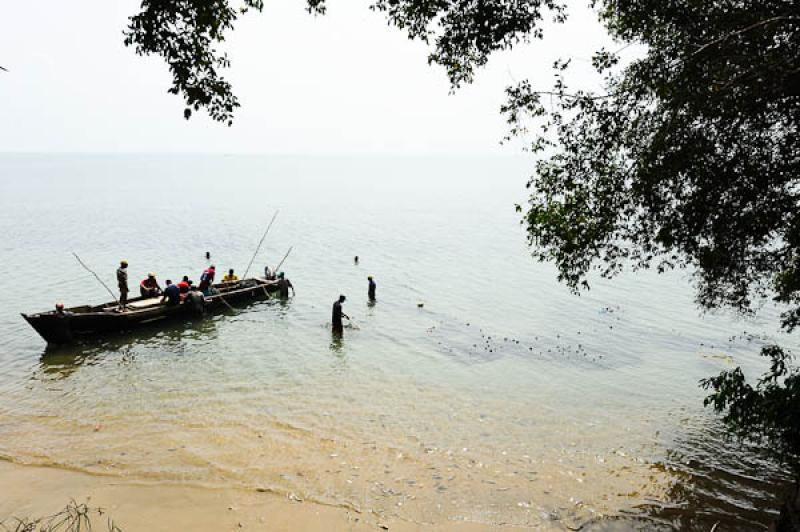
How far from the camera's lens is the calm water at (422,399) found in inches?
434

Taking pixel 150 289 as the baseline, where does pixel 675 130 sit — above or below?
above

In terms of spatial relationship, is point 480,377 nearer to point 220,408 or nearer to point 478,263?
point 220,408

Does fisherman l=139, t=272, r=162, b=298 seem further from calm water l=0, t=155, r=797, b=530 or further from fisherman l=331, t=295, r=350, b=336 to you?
fisherman l=331, t=295, r=350, b=336

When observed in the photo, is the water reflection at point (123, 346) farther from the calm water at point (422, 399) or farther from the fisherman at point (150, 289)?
the fisherman at point (150, 289)

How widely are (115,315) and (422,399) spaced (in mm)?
13615

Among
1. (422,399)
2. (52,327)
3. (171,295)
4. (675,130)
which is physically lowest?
(422,399)

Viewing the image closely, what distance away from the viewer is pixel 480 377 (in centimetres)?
1859

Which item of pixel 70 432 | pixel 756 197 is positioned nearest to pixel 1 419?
pixel 70 432

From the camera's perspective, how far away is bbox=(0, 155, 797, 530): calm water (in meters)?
11.0

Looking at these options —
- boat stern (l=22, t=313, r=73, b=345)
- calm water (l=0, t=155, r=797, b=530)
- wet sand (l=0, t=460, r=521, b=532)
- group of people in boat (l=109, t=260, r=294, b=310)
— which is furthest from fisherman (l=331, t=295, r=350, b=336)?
wet sand (l=0, t=460, r=521, b=532)

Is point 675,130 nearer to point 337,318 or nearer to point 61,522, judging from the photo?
point 61,522

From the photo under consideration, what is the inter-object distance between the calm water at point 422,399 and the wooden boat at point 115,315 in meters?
0.64

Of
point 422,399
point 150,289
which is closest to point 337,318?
point 422,399

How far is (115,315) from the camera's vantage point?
21438mm
